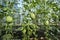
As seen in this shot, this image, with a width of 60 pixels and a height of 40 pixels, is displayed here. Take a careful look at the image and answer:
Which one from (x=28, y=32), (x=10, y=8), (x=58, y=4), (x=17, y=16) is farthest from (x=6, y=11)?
(x=58, y=4)

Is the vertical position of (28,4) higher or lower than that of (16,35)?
higher

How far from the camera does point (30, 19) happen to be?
1443mm

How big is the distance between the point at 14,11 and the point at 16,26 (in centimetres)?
19

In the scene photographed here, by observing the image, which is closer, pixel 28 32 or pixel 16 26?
pixel 28 32

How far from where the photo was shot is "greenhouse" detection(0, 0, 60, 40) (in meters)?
1.41

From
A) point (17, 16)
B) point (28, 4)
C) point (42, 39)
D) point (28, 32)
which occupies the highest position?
point (28, 4)

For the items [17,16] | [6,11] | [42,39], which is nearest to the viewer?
[6,11]

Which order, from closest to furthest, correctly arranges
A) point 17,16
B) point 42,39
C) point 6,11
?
point 6,11 < point 17,16 < point 42,39

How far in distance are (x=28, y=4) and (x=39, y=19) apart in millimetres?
220

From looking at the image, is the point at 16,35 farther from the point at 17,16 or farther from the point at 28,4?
the point at 28,4

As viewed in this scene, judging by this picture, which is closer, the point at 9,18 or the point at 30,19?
the point at 9,18

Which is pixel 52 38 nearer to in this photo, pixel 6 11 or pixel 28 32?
pixel 28 32

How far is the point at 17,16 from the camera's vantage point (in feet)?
4.97

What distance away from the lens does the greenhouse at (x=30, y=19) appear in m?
1.41
